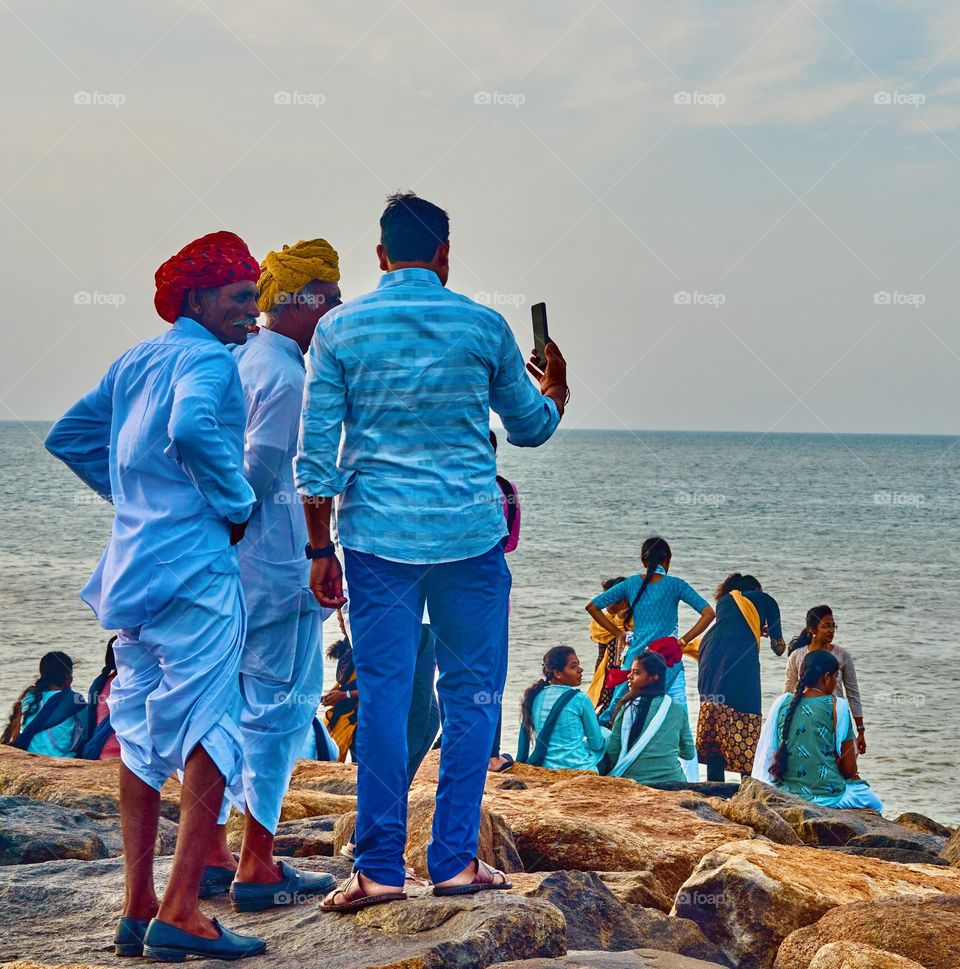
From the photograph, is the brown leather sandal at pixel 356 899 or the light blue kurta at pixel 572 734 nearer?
the brown leather sandal at pixel 356 899

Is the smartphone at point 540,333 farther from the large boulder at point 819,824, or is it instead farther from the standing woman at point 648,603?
the standing woman at point 648,603

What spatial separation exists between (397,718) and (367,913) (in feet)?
1.66

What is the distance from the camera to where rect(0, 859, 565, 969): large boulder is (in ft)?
10.2

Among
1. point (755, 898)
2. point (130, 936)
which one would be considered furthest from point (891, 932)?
point (130, 936)

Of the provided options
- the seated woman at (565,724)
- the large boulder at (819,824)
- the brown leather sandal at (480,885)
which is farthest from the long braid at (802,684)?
the brown leather sandal at (480,885)

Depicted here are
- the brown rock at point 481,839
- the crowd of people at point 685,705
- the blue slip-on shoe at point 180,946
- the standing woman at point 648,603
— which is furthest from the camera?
the standing woman at point 648,603

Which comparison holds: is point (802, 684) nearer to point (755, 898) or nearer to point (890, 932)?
point (755, 898)

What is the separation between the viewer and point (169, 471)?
11.2ft

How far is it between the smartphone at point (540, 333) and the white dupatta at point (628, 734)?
14.6 feet

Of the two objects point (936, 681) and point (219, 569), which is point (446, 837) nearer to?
point (219, 569)

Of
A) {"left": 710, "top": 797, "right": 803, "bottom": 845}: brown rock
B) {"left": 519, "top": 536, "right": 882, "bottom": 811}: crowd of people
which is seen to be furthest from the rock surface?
{"left": 519, "top": 536, "right": 882, "bottom": 811}: crowd of people

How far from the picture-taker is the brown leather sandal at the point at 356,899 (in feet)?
11.4

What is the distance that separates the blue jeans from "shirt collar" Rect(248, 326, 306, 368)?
0.74 meters

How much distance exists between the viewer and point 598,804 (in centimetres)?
588
